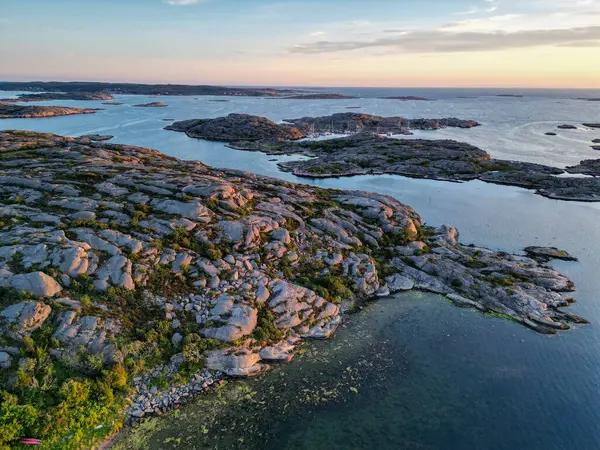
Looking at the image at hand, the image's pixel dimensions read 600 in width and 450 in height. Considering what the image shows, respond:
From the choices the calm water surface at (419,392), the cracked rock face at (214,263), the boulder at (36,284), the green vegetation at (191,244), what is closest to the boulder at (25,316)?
the cracked rock face at (214,263)

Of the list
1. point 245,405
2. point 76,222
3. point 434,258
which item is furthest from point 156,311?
point 434,258

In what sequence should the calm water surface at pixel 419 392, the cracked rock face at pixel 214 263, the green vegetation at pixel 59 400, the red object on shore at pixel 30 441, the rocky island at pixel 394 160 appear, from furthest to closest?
1. the rocky island at pixel 394 160
2. the cracked rock face at pixel 214 263
3. the calm water surface at pixel 419 392
4. the green vegetation at pixel 59 400
5. the red object on shore at pixel 30 441

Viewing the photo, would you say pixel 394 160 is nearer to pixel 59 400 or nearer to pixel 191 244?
pixel 191 244

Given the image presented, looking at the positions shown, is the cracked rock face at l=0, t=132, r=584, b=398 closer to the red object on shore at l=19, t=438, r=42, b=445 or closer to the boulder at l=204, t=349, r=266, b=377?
the boulder at l=204, t=349, r=266, b=377

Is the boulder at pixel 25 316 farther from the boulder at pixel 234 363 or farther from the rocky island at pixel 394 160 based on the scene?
the rocky island at pixel 394 160

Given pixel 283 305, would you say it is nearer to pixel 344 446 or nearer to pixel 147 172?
pixel 344 446

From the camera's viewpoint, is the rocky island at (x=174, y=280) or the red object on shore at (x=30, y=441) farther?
the rocky island at (x=174, y=280)
